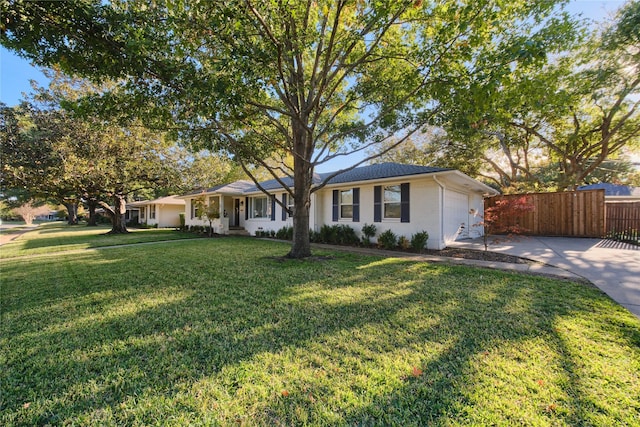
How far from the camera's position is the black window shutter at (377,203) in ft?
A: 35.7

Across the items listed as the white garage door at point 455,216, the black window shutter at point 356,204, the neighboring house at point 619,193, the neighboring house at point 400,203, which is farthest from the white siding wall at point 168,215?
the neighboring house at point 619,193

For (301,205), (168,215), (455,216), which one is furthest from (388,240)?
(168,215)

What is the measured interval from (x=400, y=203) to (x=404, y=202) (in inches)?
9.1

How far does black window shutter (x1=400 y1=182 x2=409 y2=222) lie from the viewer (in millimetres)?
10055

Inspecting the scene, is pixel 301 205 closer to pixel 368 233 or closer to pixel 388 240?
pixel 388 240

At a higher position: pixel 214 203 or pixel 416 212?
pixel 214 203

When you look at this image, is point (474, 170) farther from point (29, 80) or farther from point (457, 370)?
point (29, 80)

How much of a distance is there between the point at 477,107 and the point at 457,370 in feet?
→ 16.3

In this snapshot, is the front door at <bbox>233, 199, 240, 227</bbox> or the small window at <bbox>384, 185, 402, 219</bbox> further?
the front door at <bbox>233, 199, 240, 227</bbox>

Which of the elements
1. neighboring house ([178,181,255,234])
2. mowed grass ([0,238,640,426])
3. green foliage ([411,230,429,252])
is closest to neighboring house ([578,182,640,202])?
green foliage ([411,230,429,252])

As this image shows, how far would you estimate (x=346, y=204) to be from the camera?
12070 mm

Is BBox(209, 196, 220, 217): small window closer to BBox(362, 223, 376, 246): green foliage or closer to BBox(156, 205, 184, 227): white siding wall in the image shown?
BBox(362, 223, 376, 246): green foliage

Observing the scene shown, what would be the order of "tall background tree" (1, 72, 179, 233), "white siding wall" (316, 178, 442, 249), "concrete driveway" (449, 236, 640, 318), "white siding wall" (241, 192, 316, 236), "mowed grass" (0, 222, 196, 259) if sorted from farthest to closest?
"tall background tree" (1, 72, 179, 233), "white siding wall" (241, 192, 316, 236), "mowed grass" (0, 222, 196, 259), "white siding wall" (316, 178, 442, 249), "concrete driveway" (449, 236, 640, 318)

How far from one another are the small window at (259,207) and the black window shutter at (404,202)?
7.80 m
